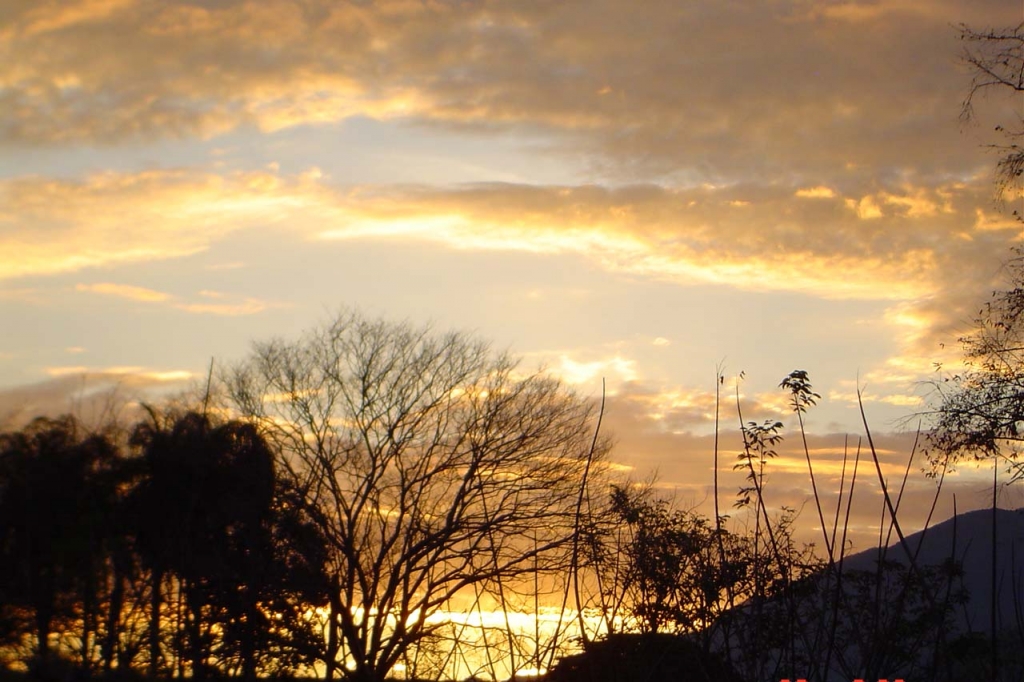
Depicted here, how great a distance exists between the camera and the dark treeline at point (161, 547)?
19.5m

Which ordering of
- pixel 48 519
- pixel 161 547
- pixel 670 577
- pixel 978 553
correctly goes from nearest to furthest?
1. pixel 670 577
2. pixel 978 553
3. pixel 48 519
4. pixel 161 547

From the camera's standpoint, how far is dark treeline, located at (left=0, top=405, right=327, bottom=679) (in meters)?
19.5

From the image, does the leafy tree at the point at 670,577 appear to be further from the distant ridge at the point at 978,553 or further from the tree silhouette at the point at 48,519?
the tree silhouette at the point at 48,519

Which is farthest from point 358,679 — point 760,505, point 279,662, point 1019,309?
point 760,505

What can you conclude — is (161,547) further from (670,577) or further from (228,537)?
(670,577)

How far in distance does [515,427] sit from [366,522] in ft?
20.8

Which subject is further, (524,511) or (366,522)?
(366,522)

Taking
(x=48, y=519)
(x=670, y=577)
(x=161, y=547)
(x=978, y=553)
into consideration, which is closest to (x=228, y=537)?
(x=161, y=547)

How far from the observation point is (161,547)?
24828 mm

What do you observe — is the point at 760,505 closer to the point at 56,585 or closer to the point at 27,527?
the point at 56,585

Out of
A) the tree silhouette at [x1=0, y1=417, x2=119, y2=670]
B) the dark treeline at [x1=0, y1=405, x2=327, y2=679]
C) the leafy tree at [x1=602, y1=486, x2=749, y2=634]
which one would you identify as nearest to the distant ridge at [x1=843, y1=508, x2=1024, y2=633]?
the leafy tree at [x1=602, y1=486, x2=749, y2=634]

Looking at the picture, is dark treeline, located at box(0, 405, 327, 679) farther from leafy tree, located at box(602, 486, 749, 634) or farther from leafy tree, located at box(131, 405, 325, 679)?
leafy tree, located at box(602, 486, 749, 634)

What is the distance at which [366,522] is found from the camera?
111ft

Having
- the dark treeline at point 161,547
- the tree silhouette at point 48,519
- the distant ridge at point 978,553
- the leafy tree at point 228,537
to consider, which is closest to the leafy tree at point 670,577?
the distant ridge at point 978,553
